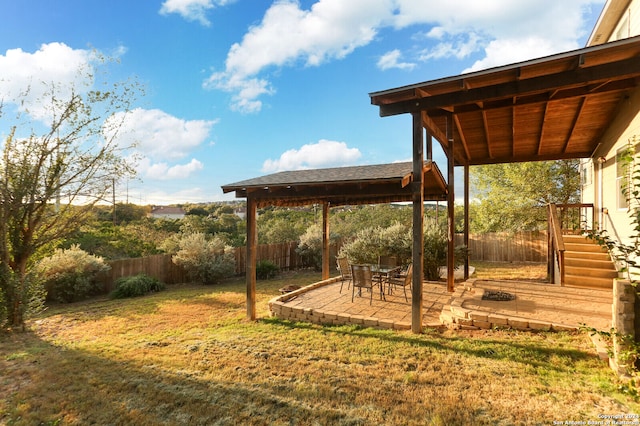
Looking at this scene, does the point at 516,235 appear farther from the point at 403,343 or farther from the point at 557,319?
the point at 403,343

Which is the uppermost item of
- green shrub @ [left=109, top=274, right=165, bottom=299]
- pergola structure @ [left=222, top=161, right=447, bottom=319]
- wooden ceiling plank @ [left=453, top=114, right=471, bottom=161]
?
wooden ceiling plank @ [left=453, top=114, right=471, bottom=161]

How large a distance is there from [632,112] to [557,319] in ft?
14.5

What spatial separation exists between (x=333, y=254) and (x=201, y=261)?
19.8 feet

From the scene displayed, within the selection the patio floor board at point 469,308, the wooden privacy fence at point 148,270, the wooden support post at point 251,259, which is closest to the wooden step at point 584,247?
the patio floor board at point 469,308

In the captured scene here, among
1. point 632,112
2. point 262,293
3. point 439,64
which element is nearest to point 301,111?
point 439,64

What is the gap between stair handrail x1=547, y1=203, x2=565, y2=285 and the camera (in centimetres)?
702

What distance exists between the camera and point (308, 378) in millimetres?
3711

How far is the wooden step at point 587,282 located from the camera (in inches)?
273

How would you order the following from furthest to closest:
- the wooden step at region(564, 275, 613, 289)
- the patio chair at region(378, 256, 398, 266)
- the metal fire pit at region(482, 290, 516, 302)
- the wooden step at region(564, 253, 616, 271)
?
1. the patio chair at region(378, 256, 398, 266)
2. the wooden step at region(564, 253, 616, 271)
3. the wooden step at region(564, 275, 613, 289)
4. the metal fire pit at region(482, 290, 516, 302)

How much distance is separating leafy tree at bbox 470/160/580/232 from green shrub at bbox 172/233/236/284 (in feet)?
47.9

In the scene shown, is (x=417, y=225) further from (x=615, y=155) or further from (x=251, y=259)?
(x=615, y=155)

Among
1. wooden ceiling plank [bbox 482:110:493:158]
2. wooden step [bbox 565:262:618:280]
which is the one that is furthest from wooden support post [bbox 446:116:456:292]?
wooden step [bbox 565:262:618:280]

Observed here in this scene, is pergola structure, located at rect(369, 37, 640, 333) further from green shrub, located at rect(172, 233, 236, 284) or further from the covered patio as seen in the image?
green shrub, located at rect(172, 233, 236, 284)

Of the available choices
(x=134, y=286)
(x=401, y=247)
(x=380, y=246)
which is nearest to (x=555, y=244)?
(x=401, y=247)
